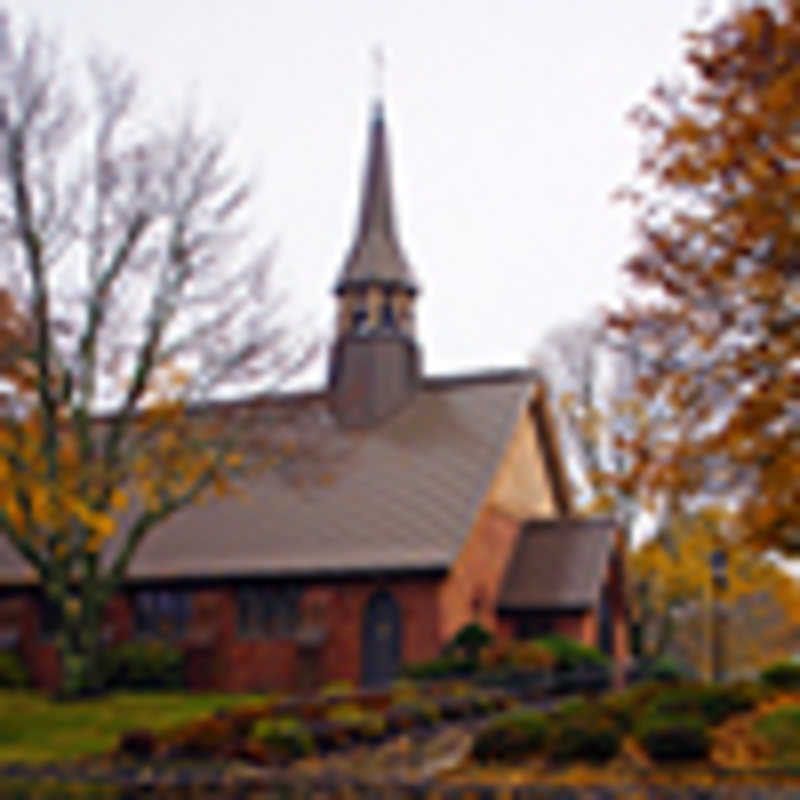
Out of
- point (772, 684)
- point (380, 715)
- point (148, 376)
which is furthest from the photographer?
point (148, 376)

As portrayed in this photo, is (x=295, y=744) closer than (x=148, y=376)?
Yes

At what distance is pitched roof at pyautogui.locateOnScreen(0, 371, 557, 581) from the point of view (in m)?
28.6

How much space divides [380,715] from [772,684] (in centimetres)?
592

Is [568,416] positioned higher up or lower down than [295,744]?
higher up

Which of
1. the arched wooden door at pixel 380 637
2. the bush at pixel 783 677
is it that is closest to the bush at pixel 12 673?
the arched wooden door at pixel 380 637

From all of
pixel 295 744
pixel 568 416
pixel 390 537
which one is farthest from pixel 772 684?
pixel 568 416

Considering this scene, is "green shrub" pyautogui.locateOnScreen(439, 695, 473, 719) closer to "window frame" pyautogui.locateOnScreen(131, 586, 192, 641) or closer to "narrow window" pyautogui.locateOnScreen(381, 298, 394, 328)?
"window frame" pyautogui.locateOnScreen(131, 586, 192, 641)

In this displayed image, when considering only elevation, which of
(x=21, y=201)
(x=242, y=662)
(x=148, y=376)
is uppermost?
(x=21, y=201)

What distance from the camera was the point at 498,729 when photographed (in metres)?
12.8

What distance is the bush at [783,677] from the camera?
1630 centimetres

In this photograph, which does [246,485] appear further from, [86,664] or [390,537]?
[86,664]

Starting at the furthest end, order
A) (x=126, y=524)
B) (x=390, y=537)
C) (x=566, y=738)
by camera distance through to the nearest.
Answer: (x=126, y=524), (x=390, y=537), (x=566, y=738)

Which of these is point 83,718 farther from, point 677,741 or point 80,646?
point 677,741

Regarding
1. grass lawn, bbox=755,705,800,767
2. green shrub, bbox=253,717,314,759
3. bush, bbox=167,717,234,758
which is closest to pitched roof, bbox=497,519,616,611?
grass lawn, bbox=755,705,800,767
